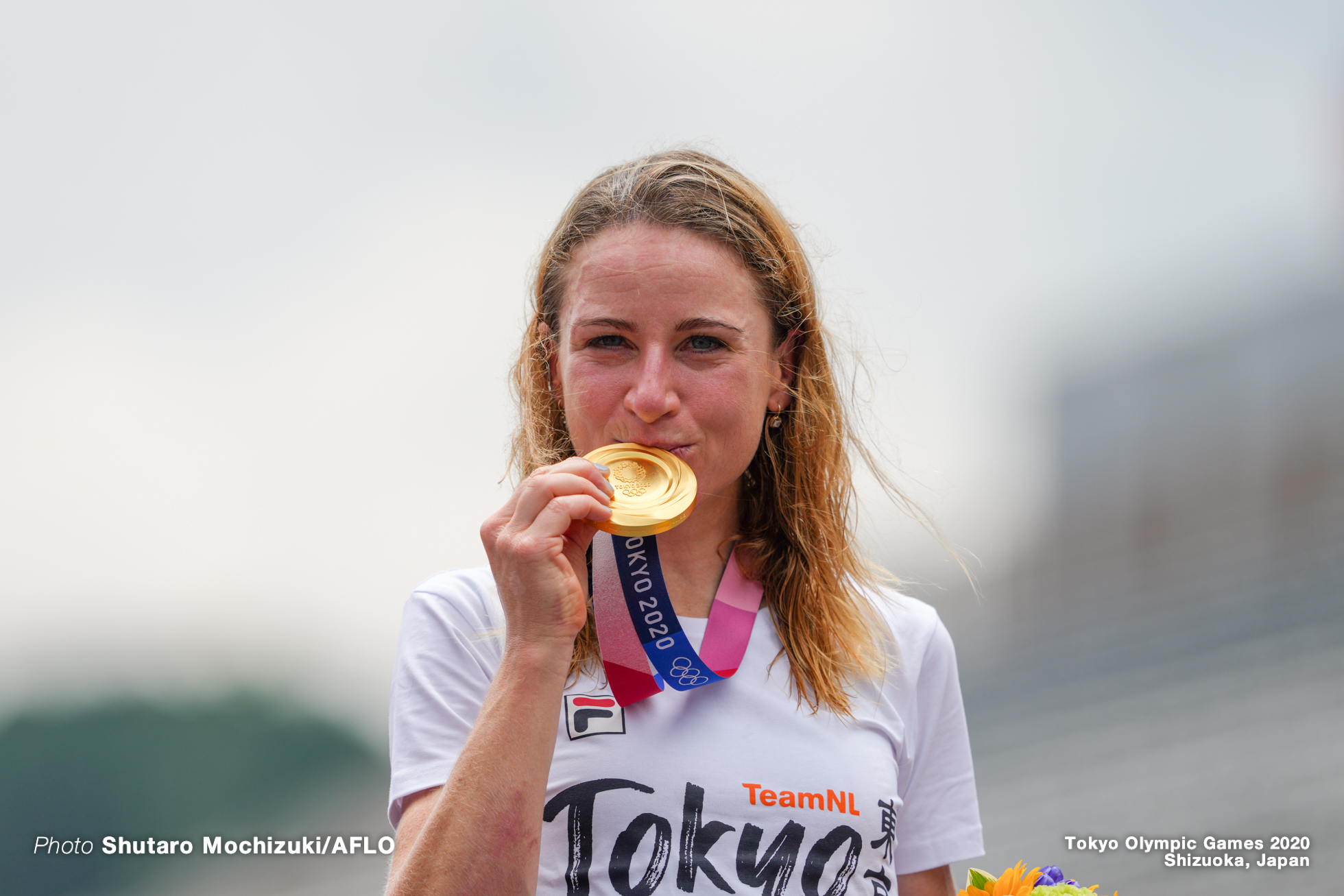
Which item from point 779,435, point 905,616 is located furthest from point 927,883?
point 779,435

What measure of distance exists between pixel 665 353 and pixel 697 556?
72cm

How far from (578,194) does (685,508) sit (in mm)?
1217

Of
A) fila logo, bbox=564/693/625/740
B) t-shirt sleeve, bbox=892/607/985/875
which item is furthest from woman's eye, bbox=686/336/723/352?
t-shirt sleeve, bbox=892/607/985/875

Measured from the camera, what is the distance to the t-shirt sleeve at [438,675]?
8.10ft

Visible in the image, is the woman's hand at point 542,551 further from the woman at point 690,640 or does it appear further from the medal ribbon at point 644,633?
the medal ribbon at point 644,633

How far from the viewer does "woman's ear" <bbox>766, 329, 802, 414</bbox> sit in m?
3.22

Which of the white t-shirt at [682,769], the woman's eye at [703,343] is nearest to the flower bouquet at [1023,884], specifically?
the white t-shirt at [682,769]

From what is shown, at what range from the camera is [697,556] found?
124 inches

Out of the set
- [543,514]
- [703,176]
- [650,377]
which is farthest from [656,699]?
[703,176]

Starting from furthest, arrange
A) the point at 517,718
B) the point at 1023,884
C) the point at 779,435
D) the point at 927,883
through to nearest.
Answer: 1. the point at 779,435
2. the point at 927,883
3. the point at 1023,884
4. the point at 517,718

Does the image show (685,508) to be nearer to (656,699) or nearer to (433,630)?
(656,699)

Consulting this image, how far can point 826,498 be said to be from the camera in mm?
3477

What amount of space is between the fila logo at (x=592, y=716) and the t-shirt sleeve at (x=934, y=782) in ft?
3.01

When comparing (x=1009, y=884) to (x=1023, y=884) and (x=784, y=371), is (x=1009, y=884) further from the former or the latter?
(x=784, y=371)
